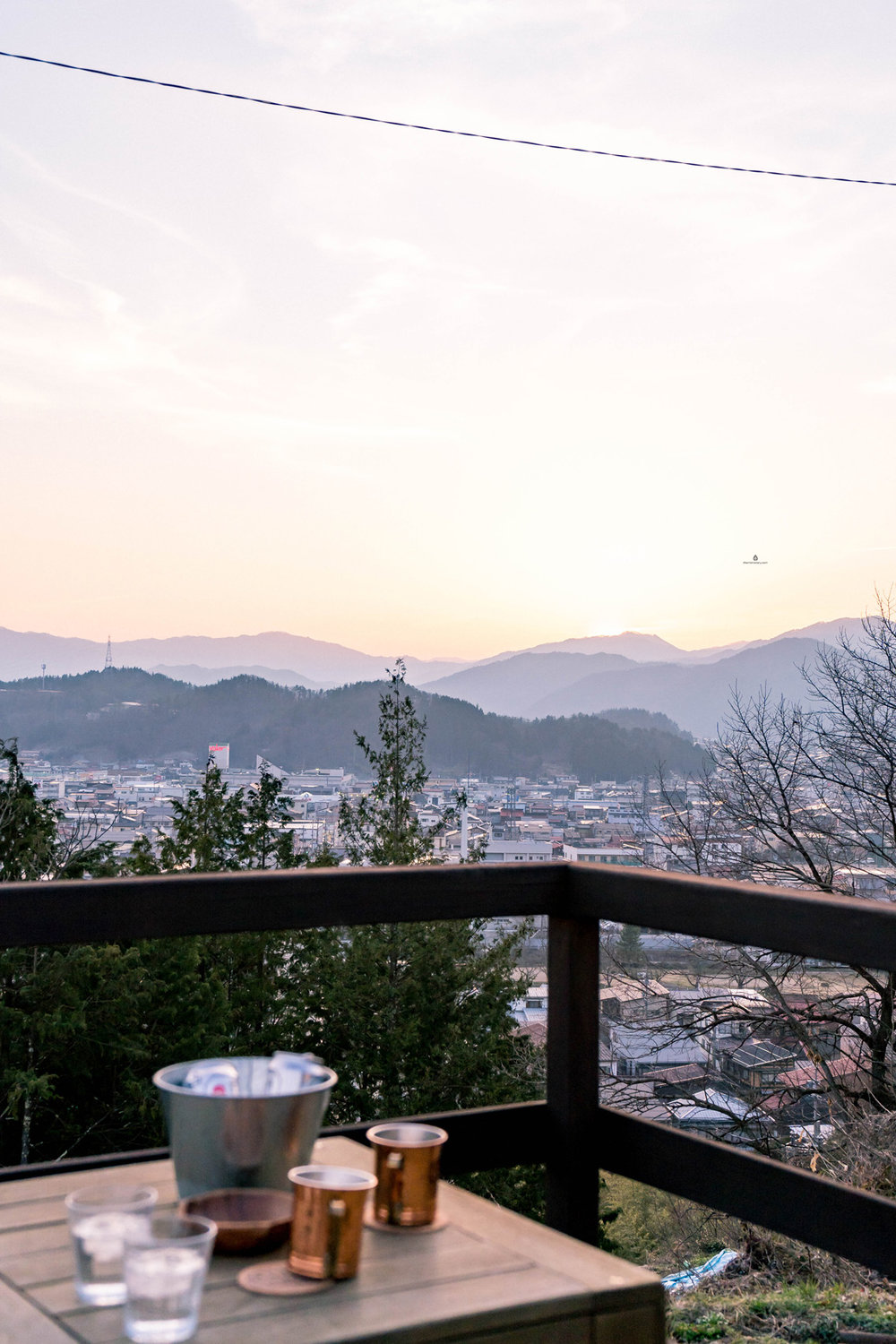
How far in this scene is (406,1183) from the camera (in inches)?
43.1

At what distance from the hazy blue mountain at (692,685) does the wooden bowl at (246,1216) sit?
42.4 feet

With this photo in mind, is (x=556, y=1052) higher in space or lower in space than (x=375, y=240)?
lower

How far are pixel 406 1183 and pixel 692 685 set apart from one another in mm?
21015

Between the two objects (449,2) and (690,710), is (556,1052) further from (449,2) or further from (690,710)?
(690,710)

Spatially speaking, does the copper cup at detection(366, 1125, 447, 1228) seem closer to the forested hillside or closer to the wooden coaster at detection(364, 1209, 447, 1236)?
the wooden coaster at detection(364, 1209, 447, 1236)

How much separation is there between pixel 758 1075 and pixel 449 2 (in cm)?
945

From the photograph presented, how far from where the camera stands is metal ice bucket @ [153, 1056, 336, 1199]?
1026 mm

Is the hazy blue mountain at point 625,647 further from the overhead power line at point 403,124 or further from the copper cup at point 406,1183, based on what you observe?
the copper cup at point 406,1183

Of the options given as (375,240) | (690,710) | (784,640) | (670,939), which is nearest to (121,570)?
(375,240)

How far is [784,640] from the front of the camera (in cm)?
1772

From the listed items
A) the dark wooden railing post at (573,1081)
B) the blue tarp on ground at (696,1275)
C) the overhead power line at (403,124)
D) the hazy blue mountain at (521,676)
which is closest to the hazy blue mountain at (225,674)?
the hazy blue mountain at (521,676)

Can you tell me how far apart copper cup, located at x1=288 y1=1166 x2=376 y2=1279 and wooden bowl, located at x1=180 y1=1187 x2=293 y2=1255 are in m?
0.03

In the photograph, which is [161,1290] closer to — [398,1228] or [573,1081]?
[398,1228]

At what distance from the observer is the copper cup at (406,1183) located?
43.0 inches
